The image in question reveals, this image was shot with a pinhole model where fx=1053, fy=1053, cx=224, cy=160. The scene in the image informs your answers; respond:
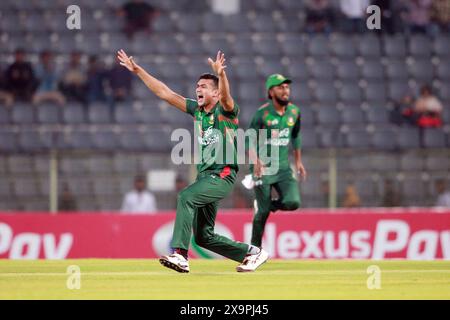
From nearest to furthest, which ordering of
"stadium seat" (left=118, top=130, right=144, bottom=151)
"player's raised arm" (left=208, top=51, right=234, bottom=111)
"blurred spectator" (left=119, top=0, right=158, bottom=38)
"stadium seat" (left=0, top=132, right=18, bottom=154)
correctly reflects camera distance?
"player's raised arm" (left=208, top=51, right=234, bottom=111)
"stadium seat" (left=0, top=132, right=18, bottom=154)
"stadium seat" (left=118, top=130, right=144, bottom=151)
"blurred spectator" (left=119, top=0, right=158, bottom=38)

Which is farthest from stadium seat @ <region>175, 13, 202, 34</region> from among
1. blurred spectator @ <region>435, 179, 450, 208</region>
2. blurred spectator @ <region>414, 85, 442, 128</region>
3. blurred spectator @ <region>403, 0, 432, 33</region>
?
blurred spectator @ <region>435, 179, 450, 208</region>

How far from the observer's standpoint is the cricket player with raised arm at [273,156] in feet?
44.1

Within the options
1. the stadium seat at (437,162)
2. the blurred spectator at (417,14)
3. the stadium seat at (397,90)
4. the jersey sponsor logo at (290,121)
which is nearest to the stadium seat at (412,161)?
the stadium seat at (437,162)

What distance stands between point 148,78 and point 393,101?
12.1 meters

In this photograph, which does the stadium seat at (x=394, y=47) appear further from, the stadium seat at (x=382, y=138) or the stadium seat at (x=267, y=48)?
the stadium seat at (x=382, y=138)

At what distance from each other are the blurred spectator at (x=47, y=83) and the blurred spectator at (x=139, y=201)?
3.99m

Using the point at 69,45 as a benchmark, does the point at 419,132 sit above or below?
below

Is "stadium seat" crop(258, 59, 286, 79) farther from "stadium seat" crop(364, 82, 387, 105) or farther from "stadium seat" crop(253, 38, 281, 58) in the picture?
"stadium seat" crop(364, 82, 387, 105)


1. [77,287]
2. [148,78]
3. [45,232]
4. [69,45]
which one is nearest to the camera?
[77,287]

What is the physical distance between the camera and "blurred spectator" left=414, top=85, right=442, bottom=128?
21625 mm

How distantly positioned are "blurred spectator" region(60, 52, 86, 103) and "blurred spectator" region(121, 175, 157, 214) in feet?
13.2

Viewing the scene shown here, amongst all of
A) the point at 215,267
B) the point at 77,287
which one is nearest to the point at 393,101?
the point at 215,267
